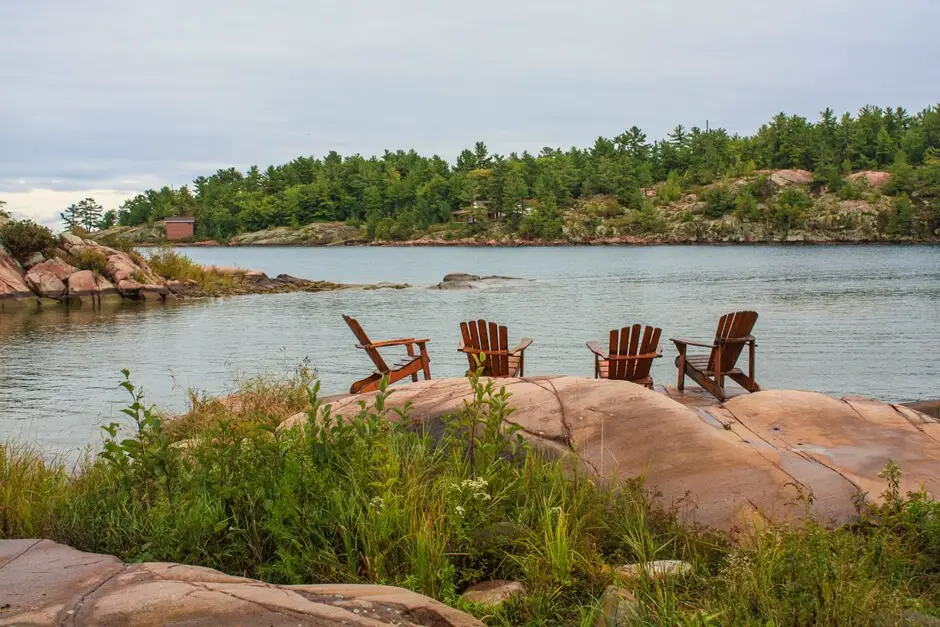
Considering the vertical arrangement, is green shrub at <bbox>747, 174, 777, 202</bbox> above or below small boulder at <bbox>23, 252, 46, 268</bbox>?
above

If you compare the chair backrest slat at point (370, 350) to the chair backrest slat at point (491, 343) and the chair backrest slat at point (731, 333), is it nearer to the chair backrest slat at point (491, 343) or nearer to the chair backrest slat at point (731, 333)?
the chair backrest slat at point (491, 343)

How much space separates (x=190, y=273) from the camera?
35.6m

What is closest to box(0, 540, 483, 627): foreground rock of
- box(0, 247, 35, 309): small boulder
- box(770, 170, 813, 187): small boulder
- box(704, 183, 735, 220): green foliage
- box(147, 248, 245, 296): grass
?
box(0, 247, 35, 309): small boulder

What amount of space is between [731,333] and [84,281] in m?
27.6

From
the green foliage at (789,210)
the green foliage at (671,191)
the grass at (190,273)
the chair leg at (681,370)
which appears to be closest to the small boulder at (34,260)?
the grass at (190,273)

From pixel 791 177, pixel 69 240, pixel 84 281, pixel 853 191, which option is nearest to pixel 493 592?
pixel 84 281

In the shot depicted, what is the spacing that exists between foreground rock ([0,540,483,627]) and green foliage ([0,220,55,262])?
30.9 m

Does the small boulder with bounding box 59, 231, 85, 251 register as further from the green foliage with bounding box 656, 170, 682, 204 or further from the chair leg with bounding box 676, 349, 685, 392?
the green foliage with bounding box 656, 170, 682, 204

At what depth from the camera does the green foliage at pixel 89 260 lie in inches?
1236

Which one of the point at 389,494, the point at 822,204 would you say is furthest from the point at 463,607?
the point at 822,204

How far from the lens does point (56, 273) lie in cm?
3020

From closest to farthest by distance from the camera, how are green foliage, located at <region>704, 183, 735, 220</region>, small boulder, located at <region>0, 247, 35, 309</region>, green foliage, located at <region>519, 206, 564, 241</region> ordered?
1. small boulder, located at <region>0, 247, 35, 309</region>
2. green foliage, located at <region>704, 183, 735, 220</region>
3. green foliage, located at <region>519, 206, 564, 241</region>

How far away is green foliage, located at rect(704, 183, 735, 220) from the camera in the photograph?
118 m

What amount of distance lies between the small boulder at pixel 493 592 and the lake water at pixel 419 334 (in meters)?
7.02
